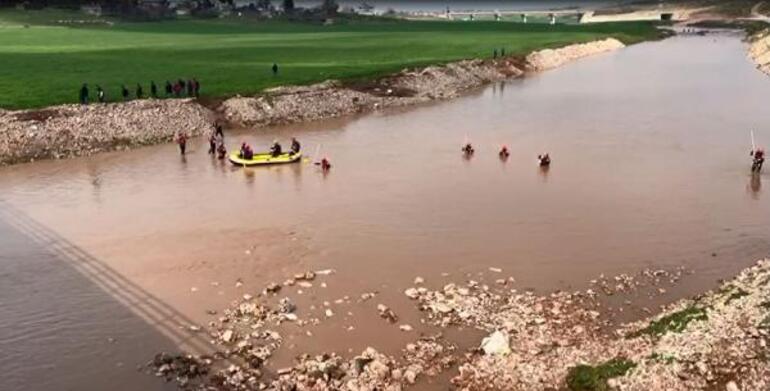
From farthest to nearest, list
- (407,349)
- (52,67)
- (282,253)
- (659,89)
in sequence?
(659,89)
(52,67)
(282,253)
(407,349)

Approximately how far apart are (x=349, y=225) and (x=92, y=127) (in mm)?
24095

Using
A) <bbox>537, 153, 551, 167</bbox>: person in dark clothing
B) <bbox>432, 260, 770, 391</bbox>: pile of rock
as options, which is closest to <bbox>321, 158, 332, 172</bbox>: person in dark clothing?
<bbox>537, 153, 551, 167</bbox>: person in dark clothing

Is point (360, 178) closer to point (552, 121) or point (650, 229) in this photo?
point (650, 229)


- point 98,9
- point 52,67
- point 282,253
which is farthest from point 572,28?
point 282,253

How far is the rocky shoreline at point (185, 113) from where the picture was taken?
44969mm

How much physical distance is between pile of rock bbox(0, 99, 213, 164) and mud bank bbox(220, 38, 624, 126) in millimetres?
3691

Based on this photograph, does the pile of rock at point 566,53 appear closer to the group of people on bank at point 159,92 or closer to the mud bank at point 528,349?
the group of people on bank at point 159,92

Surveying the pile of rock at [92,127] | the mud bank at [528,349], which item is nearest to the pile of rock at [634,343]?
the mud bank at [528,349]

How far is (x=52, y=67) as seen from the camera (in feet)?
209

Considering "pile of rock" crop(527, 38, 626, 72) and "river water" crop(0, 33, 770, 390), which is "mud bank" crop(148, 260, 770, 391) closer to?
"river water" crop(0, 33, 770, 390)

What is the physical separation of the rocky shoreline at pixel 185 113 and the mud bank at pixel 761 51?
1341 inches

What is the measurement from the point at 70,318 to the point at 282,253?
789 cm

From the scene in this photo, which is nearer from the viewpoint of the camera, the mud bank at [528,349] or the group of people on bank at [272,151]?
the mud bank at [528,349]

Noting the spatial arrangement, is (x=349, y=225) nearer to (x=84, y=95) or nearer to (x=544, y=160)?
(x=544, y=160)
